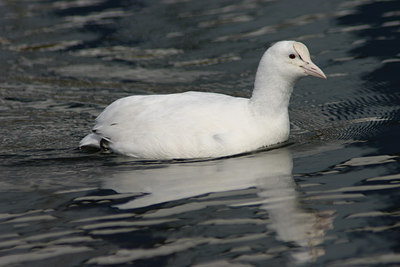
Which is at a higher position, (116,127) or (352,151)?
(116,127)

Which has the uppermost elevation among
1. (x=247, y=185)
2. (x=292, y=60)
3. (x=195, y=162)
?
(x=292, y=60)

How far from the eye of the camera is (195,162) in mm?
7039

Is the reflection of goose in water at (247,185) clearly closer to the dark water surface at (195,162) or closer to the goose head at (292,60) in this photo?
the dark water surface at (195,162)

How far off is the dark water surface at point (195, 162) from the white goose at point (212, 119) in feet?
0.54

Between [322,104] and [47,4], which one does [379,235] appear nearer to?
[322,104]

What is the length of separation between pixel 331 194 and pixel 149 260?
179 centimetres

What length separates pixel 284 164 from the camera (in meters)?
6.87

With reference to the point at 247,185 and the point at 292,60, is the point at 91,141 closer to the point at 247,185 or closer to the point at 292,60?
the point at 247,185

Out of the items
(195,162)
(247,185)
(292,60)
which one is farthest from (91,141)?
(292,60)

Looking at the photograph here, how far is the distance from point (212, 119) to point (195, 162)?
1.52 feet

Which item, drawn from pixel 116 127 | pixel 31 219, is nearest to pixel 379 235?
pixel 31 219

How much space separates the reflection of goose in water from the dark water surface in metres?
0.02

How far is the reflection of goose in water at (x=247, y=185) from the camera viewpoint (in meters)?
5.34

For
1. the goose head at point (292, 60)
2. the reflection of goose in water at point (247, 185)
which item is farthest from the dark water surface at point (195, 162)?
the goose head at point (292, 60)
